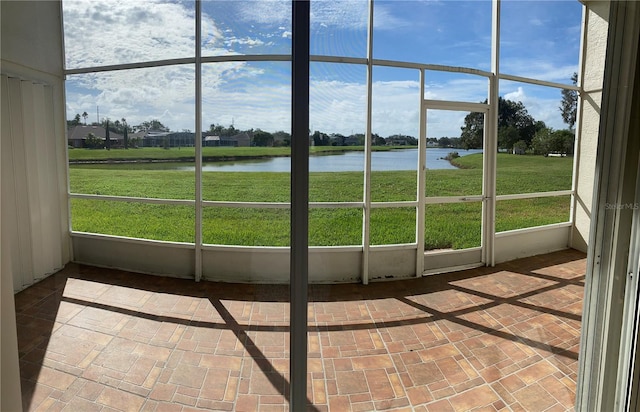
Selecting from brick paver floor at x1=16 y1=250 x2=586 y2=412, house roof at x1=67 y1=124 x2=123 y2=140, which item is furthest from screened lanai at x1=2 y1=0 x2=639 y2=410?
brick paver floor at x1=16 y1=250 x2=586 y2=412

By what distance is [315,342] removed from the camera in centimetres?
167

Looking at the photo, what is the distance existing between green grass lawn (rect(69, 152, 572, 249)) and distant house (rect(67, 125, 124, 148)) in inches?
3.6

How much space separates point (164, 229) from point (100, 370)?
1.89ft

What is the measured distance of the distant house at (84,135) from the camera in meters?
1.19

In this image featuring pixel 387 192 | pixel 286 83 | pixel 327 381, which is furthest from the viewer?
pixel 387 192

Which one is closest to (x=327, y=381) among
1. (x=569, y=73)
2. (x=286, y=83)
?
(x=286, y=83)

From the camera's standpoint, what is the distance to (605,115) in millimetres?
1308

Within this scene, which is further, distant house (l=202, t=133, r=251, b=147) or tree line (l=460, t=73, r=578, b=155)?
tree line (l=460, t=73, r=578, b=155)

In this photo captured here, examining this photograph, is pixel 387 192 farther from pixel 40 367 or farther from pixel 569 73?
pixel 40 367

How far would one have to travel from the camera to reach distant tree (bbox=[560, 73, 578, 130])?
6.23ft

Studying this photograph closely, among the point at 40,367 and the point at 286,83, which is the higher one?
the point at 286,83

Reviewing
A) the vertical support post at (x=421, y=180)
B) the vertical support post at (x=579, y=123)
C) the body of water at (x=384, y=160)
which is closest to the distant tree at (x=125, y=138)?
the body of water at (x=384, y=160)

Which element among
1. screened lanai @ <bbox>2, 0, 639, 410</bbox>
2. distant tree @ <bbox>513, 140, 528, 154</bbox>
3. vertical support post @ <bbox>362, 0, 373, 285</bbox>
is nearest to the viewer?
screened lanai @ <bbox>2, 0, 639, 410</bbox>

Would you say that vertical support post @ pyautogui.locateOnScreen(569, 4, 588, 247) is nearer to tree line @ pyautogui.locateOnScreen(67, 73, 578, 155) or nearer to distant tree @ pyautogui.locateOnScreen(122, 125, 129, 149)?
tree line @ pyautogui.locateOnScreen(67, 73, 578, 155)
